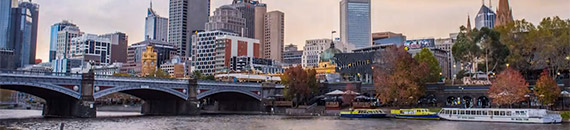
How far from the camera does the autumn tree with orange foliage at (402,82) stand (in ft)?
328

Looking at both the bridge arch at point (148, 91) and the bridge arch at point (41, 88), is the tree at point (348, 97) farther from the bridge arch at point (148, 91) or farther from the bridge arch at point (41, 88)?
the bridge arch at point (41, 88)

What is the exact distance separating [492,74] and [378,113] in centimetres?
3855

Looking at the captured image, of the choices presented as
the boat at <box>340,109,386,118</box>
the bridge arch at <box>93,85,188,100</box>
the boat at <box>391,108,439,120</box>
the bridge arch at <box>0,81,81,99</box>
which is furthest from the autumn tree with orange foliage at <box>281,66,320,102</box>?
the bridge arch at <box>0,81,81,99</box>

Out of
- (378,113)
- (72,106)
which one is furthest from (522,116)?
(72,106)

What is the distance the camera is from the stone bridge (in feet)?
271

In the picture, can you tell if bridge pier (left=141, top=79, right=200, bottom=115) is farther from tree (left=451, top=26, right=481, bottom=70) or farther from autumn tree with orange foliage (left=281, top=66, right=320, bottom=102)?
tree (left=451, top=26, right=481, bottom=70)

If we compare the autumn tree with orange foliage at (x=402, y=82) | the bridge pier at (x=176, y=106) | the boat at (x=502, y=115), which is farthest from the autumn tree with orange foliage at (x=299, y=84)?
the boat at (x=502, y=115)

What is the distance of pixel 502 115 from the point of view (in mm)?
80688

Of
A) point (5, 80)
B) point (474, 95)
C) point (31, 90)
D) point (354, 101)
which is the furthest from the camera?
point (354, 101)

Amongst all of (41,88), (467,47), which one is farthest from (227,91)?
(467,47)

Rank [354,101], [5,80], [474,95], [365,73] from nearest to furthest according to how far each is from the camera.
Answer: [5,80]
[474,95]
[354,101]
[365,73]

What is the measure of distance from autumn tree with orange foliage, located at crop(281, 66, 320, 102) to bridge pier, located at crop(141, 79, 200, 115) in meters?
21.2

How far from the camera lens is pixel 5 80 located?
78312 millimetres

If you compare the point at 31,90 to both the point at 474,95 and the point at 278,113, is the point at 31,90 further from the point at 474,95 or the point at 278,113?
the point at 474,95
